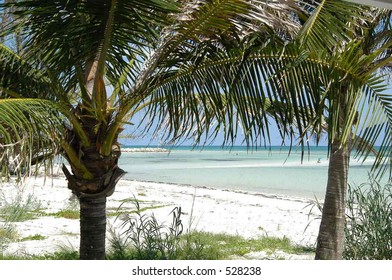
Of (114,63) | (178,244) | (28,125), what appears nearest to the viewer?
(28,125)

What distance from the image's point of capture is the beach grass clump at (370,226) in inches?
95.7

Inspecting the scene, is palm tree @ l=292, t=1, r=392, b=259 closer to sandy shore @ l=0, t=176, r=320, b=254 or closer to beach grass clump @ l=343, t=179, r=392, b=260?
beach grass clump @ l=343, t=179, r=392, b=260

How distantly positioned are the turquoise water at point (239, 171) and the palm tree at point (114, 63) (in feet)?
7.70

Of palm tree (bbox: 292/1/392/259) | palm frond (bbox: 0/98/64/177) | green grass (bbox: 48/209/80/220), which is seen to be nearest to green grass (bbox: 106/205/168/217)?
green grass (bbox: 48/209/80/220)

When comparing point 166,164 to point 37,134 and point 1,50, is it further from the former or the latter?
point 37,134

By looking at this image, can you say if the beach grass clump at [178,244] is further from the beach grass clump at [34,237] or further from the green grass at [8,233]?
the green grass at [8,233]

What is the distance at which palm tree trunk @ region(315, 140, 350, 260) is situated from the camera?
7.45 feet

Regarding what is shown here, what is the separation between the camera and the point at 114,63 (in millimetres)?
1949

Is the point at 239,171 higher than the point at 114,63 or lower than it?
lower

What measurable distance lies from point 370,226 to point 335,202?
0.32m

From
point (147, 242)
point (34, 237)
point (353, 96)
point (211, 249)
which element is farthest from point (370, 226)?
point (34, 237)

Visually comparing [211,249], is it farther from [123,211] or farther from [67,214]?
[67,214]

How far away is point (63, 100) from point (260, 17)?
0.80m

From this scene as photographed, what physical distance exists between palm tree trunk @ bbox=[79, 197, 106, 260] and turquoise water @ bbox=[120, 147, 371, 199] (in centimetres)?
225
